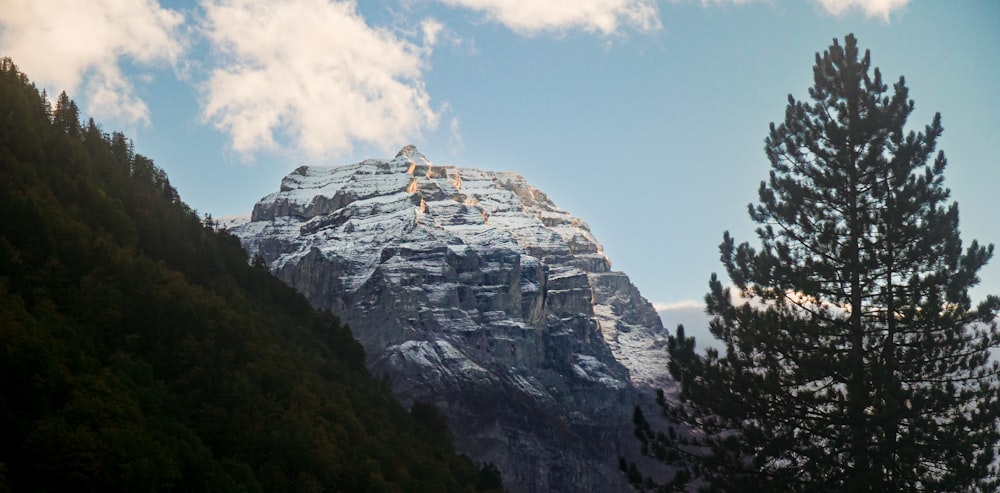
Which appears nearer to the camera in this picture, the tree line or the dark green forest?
the tree line

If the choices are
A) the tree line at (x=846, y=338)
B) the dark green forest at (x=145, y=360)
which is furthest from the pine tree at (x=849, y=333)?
the dark green forest at (x=145, y=360)

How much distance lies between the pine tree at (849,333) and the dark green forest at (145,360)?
2990 centimetres

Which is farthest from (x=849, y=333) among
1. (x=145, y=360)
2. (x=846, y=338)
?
(x=145, y=360)

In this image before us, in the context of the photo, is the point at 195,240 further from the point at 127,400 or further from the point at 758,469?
the point at 758,469

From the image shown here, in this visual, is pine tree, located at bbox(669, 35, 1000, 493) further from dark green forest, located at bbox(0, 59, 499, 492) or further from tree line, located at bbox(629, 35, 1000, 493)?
dark green forest, located at bbox(0, 59, 499, 492)

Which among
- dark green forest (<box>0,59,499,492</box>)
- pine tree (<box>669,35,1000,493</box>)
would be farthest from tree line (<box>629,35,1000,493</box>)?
dark green forest (<box>0,59,499,492</box>)

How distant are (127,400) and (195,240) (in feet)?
181

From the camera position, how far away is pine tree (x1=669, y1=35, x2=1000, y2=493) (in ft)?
124

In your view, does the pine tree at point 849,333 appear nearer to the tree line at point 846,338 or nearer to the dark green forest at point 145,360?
the tree line at point 846,338

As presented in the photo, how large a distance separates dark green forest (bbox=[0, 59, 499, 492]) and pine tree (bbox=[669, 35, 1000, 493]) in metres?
29.9

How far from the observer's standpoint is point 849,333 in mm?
40312

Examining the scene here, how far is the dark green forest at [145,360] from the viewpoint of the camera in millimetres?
49281

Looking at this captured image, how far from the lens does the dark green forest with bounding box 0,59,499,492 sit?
49.3 metres

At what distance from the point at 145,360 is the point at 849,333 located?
5042 cm
